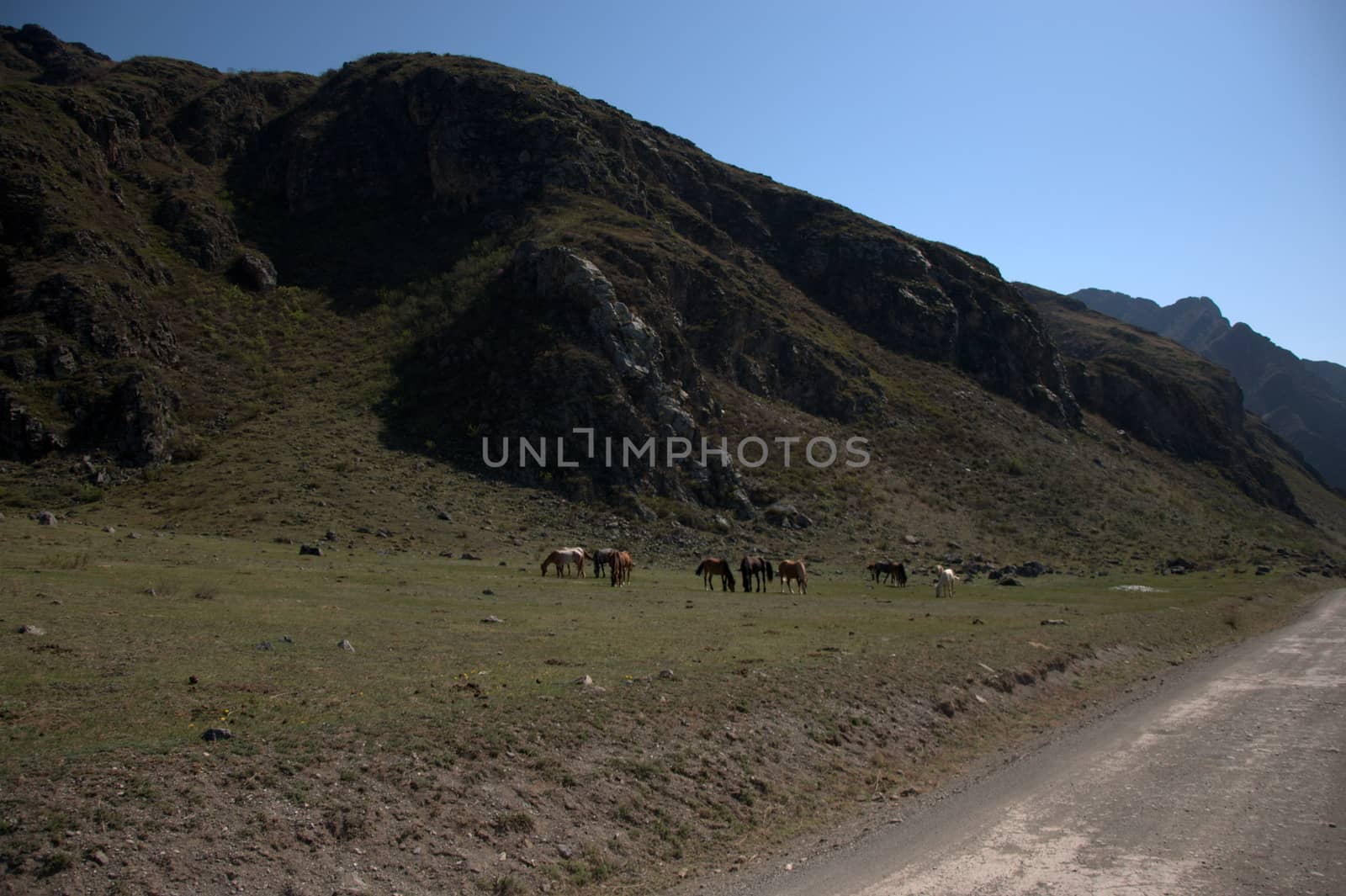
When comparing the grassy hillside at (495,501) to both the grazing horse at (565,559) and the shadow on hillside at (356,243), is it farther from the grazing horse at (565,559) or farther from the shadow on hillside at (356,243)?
the grazing horse at (565,559)

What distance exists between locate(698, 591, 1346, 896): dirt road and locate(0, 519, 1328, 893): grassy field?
138 centimetres

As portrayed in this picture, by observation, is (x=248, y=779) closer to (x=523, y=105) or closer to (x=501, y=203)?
(x=501, y=203)

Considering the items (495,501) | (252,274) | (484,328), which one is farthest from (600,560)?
(252,274)

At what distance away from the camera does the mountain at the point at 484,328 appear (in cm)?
5762

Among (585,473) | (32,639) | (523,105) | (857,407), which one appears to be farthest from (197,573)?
(523,105)

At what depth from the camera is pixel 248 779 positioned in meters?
10.1

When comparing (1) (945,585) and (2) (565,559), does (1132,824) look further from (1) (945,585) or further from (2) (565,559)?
(1) (945,585)

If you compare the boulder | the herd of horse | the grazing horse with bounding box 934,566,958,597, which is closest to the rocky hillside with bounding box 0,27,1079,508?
the boulder

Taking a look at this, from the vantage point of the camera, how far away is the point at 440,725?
1251 centimetres

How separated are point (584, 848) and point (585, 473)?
54.9 metres

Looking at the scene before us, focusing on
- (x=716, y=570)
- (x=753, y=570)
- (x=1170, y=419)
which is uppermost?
(x=1170, y=419)

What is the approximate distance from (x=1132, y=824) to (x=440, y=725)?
10963 millimetres

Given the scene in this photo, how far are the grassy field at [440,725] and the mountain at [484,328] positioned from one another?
29071 mm

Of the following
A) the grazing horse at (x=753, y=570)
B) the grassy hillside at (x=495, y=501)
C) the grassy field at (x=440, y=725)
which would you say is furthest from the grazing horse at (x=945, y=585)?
the grassy field at (x=440, y=725)
